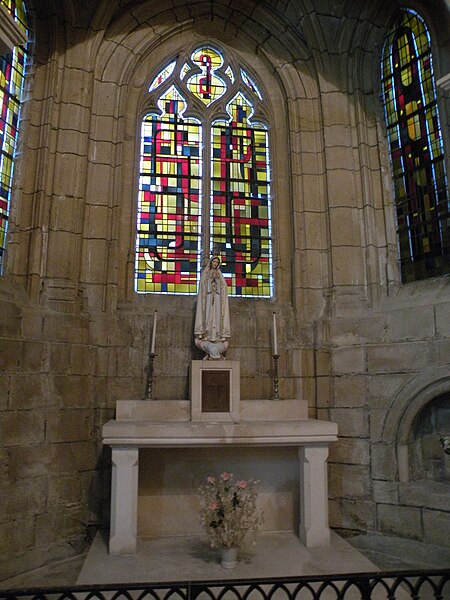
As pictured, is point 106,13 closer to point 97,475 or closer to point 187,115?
point 187,115

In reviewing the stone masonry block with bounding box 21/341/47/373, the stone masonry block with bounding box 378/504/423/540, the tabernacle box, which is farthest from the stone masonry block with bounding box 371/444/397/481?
the stone masonry block with bounding box 21/341/47/373

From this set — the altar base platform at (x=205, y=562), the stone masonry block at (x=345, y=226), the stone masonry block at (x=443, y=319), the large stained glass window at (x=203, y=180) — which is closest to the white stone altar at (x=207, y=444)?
the altar base platform at (x=205, y=562)

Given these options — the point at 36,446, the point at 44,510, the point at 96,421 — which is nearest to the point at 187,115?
the point at 96,421

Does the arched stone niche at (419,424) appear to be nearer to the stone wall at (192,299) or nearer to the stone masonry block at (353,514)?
the stone wall at (192,299)

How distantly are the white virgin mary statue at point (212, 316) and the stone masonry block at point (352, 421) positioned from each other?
5.06 ft

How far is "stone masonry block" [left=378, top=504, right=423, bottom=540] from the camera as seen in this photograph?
546 centimetres

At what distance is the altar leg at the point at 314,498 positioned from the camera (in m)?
5.12

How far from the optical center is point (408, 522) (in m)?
5.52

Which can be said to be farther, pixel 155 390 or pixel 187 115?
pixel 187 115

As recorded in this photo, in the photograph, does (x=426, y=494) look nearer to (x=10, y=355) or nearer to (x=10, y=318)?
(x=10, y=355)

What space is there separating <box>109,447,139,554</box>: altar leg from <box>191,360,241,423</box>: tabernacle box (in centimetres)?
93

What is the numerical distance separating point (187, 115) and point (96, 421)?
4390 mm

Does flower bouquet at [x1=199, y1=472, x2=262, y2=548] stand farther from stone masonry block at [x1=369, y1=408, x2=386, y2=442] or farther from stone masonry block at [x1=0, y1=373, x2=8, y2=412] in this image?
stone masonry block at [x1=0, y1=373, x2=8, y2=412]

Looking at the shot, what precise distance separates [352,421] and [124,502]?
2.69 metres
